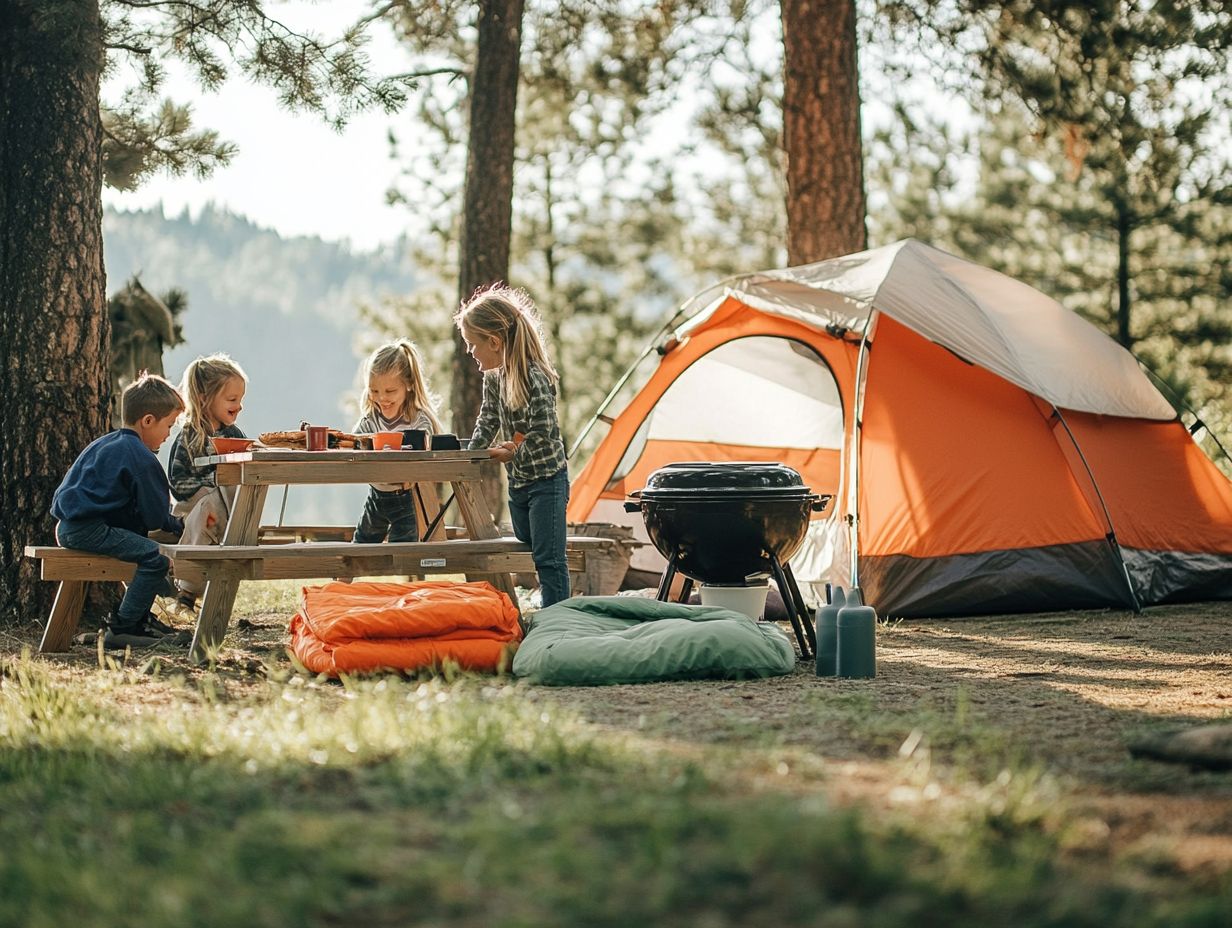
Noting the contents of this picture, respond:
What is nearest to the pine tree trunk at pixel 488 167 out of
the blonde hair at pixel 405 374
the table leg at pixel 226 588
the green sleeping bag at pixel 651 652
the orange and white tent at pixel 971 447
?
the orange and white tent at pixel 971 447

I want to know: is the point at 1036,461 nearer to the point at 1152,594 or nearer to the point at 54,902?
the point at 1152,594

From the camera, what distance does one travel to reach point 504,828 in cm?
228

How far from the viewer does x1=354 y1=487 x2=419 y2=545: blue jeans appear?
6.59 m

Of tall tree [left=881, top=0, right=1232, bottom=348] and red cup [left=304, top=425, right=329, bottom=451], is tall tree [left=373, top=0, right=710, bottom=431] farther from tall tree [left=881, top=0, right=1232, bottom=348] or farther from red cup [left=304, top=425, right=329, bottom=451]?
red cup [left=304, top=425, right=329, bottom=451]

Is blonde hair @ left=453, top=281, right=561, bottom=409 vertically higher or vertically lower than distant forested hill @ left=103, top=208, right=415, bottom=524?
lower

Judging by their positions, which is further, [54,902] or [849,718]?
[849,718]

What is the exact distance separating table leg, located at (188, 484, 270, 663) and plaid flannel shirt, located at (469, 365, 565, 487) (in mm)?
968

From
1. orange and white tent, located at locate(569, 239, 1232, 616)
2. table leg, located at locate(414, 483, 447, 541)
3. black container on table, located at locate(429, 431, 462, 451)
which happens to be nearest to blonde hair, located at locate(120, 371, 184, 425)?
black container on table, located at locate(429, 431, 462, 451)

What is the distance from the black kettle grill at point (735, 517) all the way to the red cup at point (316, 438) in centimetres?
133

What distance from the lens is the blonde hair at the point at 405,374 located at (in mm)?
6598

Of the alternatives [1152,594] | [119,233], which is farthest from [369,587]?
[119,233]

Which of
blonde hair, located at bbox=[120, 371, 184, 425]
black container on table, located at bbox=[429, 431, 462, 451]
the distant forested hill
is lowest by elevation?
black container on table, located at bbox=[429, 431, 462, 451]

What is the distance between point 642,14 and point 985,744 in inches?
418

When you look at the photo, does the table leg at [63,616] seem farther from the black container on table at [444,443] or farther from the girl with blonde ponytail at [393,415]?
the black container on table at [444,443]
